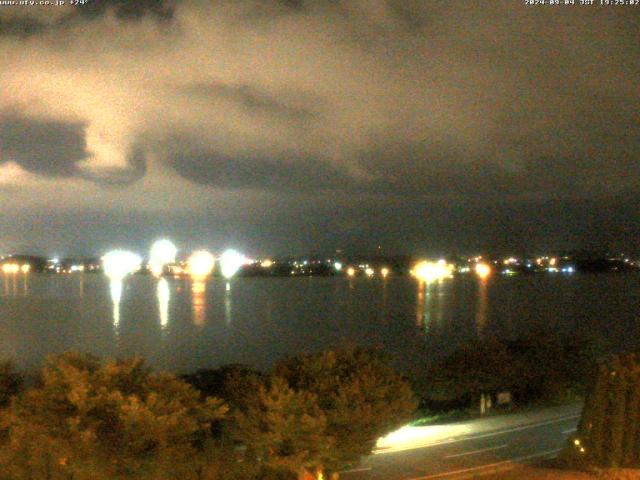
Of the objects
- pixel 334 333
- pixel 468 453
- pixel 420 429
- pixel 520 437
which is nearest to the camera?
pixel 468 453

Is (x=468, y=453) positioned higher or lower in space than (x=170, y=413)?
lower

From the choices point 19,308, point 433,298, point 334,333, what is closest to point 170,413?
point 334,333

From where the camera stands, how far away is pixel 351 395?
1034 cm

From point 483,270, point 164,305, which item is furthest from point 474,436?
point 483,270

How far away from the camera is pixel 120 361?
9.91 m

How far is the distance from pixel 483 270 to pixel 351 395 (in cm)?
16791

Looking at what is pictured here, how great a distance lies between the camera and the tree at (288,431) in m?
9.55

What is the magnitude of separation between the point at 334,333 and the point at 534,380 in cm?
4137

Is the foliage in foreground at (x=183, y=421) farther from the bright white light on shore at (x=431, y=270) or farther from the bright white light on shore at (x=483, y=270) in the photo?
the bright white light on shore at (x=483, y=270)

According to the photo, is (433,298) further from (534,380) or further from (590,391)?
(590,391)

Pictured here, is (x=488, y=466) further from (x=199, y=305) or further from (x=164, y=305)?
(x=164, y=305)

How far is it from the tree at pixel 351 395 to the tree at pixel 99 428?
1.77 meters

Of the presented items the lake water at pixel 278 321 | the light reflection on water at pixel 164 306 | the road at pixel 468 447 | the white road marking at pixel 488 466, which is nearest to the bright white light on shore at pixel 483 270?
the lake water at pixel 278 321

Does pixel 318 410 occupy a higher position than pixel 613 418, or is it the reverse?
pixel 318 410
